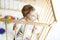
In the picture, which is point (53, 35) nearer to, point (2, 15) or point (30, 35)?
point (30, 35)

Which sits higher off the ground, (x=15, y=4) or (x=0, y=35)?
(x=15, y=4)

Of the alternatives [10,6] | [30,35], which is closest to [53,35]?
[30,35]

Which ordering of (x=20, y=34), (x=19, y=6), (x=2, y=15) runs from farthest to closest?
(x=19, y=6) → (x=2, y=15) → (x=20, y=34)

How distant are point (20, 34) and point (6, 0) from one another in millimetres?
548

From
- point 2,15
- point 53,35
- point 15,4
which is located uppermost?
point 15,4

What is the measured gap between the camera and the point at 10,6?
1604mm

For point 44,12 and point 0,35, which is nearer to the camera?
point 0,35

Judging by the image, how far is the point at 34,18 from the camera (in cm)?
132

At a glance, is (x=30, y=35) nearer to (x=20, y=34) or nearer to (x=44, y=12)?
(x=20, y=34)

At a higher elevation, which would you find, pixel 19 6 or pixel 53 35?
pixel 19 6

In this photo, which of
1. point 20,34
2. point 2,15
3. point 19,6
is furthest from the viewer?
point 19,6

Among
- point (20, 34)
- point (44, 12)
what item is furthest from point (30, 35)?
point (44, 12)

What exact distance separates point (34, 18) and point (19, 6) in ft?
1.11

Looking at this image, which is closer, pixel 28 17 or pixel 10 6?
pixel 28 17
